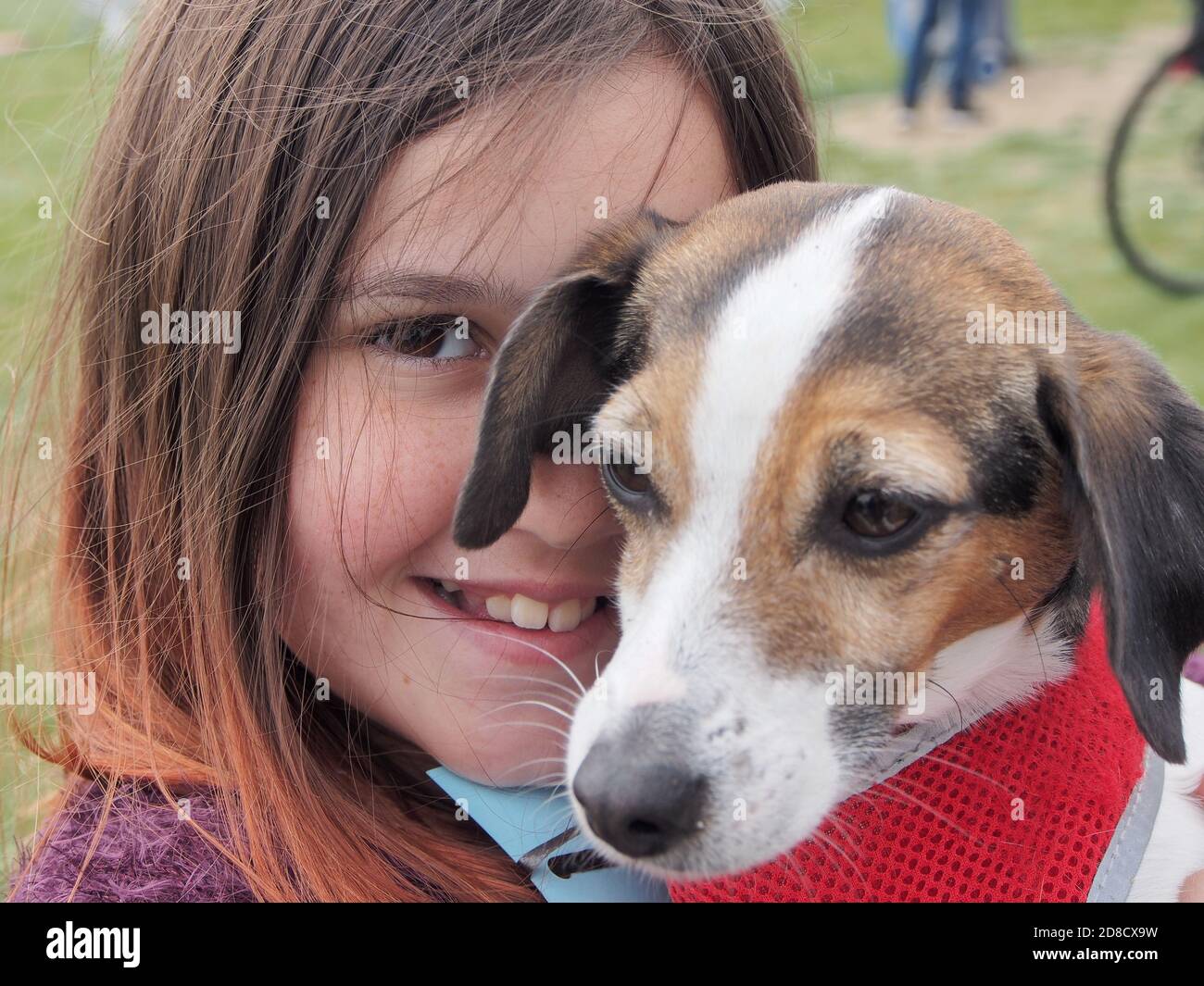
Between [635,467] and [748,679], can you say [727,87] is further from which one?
A: [748,679]

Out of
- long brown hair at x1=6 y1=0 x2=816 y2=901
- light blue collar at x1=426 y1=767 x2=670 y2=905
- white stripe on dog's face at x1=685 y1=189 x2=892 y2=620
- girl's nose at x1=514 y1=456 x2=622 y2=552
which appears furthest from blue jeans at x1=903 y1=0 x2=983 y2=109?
light blue collar at x1=426 y1=767 x2=670 y2=905

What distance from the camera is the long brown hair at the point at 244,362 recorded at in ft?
8.14

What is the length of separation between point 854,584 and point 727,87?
4.31ft

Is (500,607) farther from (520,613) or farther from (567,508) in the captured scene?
(567,508)

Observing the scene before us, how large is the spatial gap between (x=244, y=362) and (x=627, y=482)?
811 millimetres

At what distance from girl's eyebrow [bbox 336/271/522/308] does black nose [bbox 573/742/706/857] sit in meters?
0.96

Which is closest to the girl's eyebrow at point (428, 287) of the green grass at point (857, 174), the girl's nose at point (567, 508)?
the girl's nose at point (567, 508)

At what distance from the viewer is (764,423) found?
83.8 inches

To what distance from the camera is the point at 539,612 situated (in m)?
2.71

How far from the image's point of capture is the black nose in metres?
2.00

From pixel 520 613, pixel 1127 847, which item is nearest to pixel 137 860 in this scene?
pixel 520 613

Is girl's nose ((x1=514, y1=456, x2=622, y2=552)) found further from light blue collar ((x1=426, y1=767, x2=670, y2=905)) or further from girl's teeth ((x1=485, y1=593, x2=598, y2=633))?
light blue collar ((x1=426, y1=767, x2=670, y2=905))

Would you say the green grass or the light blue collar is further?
the green grass

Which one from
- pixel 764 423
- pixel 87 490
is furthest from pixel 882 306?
pixel 87 490
